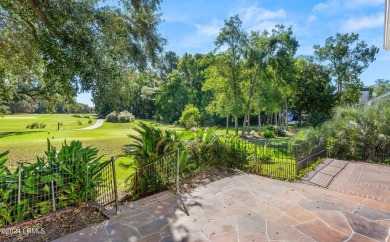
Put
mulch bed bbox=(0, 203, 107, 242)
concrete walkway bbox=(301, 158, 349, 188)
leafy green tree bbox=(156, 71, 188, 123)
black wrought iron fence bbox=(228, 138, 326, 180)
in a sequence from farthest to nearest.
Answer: leafy green tree bbox=(156, 71, 188, 123) < black wrought iron fence bbox=(228, 138, 326, 180) < concrete walkway bbox=(301, 158, 349, 188) < mulch bed bbox=(0, 203, 107, 242)

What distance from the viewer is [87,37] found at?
4297 millimetres

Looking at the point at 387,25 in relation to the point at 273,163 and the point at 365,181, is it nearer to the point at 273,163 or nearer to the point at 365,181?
the point at 365,181

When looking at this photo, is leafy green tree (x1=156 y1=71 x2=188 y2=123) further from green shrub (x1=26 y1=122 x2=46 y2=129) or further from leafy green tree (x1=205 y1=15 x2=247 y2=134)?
green shrub (x1=26 y1=122 x2=46 y2=129)

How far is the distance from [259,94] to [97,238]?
21.2 meters

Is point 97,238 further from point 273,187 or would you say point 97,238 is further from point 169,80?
point 169,80

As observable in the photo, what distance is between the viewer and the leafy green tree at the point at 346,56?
76.6 ft

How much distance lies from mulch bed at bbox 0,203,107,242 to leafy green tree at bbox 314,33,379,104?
27664 millimetres

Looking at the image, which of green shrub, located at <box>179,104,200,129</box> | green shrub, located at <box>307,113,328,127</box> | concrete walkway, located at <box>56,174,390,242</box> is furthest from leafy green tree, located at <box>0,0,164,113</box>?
green shrub, located at <box>307,113,328,127</box>

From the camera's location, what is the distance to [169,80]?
120 ft

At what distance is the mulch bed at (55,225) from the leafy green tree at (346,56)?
27664 mm

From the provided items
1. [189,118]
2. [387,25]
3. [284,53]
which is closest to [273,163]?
[387,25]

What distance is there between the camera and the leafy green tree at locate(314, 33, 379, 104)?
920 inches

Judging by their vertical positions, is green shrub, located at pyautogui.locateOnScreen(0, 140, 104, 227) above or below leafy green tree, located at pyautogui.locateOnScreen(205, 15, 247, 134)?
below

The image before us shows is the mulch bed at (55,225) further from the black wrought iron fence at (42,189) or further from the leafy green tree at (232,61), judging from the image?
the leafy green tree at (232,61)
